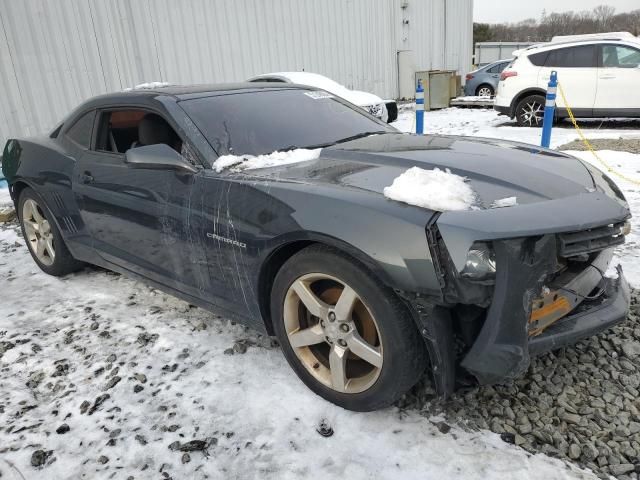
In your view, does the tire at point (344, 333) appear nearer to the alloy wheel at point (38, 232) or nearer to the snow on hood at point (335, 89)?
the alloy wheel at point (38, 232)

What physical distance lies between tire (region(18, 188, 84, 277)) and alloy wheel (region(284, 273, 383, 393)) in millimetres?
2441

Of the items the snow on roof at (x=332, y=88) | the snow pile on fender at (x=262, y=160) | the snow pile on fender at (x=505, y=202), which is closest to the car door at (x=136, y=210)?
the snow pile on fender at (x=262, y=160)

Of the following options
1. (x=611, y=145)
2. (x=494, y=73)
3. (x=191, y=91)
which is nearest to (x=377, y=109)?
(x=611, y=145)

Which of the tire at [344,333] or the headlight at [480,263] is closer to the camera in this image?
the headlight at [480,263]

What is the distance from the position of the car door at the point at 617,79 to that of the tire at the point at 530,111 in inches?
39.8

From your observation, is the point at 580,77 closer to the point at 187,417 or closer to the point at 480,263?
the point at 480,263

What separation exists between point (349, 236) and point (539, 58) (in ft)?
31.8

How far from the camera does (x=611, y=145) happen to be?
763 cm

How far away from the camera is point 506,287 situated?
5.78ft

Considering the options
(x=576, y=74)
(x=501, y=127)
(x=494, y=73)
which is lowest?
(x=501, y=127)

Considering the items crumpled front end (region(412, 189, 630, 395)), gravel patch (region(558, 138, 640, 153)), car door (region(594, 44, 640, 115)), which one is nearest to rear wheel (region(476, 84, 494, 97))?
car door (region(594, 44, 640, 115))

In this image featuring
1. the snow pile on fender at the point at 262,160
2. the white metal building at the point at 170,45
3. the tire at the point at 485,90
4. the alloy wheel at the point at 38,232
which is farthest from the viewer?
the tire at the point at 485,90

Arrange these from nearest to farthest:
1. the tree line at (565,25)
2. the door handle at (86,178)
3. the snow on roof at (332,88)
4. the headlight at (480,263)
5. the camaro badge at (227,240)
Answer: the headlight at (480,263) → the camaro badge at (227,240) → the door handle at (86,178) → the snow on roof at (332,88) → the tree line at (565,25)

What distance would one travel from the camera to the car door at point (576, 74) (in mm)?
9398
